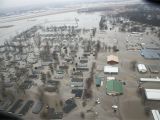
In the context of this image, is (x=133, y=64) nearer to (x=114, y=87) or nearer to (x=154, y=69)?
(x=154, y=69)

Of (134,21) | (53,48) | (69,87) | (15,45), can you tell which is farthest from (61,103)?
(134,21)

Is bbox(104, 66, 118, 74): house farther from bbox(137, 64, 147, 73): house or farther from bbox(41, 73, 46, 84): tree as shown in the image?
bbox(41, 73, 46, 84): tree

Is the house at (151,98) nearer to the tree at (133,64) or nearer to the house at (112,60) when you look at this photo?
the tree at (133,64)

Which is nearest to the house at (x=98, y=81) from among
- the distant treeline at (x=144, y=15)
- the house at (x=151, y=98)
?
the house at (x=151, y=98)

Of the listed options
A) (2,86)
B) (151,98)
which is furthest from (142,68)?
(2,86)

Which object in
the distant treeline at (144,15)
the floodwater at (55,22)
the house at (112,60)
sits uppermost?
the distant treeline at (144,15)

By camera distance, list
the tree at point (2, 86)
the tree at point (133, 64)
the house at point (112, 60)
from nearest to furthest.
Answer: the tree at point (2, 86), the tree at point (133, 64), the house at point (112, 60)
